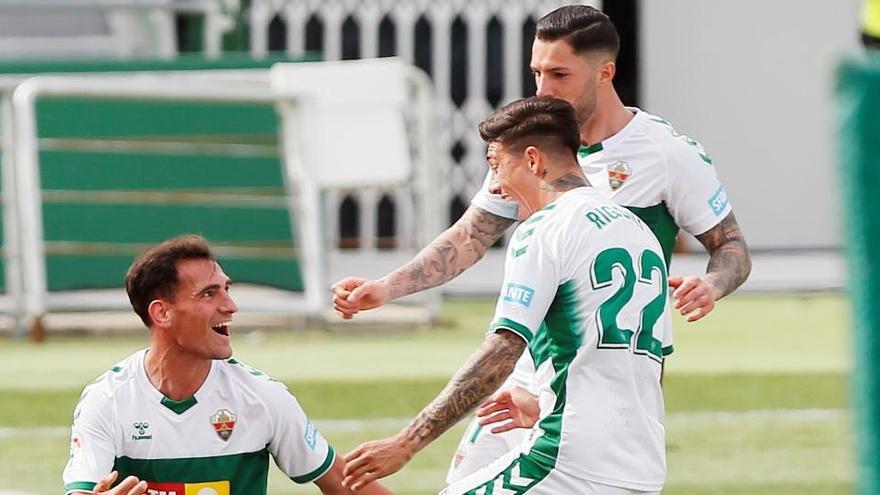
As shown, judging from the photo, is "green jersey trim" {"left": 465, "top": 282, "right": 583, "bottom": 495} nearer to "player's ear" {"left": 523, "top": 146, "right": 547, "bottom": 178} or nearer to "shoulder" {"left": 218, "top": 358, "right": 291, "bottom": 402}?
"player's ear" {"left": 523, "top": 146, "right": 547, "bottom": 178}

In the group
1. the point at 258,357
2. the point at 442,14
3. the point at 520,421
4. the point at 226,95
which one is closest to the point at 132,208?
the point at 226,95

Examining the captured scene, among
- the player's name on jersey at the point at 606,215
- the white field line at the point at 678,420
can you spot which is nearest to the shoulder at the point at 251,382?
the player's name on jersey at the point at 606,215

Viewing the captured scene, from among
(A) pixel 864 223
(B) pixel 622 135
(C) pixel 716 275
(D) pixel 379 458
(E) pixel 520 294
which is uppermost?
(A) pixel 864 223

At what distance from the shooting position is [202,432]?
4941 mm

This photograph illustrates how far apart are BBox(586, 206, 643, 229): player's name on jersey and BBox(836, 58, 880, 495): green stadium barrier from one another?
2.44 m

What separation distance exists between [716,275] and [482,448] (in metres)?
0.79

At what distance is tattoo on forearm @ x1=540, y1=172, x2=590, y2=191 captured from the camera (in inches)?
172

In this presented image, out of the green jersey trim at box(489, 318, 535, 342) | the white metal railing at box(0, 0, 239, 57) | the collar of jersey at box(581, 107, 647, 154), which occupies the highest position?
the collar of jersey at box(581, 107, 647, 154)

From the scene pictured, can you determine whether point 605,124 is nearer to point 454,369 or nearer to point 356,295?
point 356,295

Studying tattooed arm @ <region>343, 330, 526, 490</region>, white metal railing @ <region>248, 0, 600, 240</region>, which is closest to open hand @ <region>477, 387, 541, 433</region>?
tattooed arm @ <region>343, 330, 526, 490</region>

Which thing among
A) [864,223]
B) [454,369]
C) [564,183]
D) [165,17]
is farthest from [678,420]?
[165,17]

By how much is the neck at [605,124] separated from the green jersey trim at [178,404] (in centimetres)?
129

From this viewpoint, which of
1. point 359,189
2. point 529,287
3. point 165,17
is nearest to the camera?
point 529,287

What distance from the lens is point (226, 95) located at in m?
13.1
